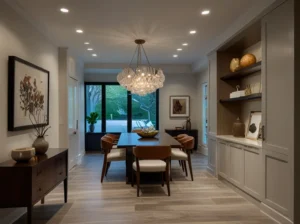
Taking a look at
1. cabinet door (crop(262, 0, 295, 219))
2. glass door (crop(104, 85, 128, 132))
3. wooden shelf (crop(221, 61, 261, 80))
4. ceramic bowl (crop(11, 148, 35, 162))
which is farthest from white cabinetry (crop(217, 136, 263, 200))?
glass door (crop(104, 85, 128, 132))

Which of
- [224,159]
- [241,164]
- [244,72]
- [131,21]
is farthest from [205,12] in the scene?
[224,159]

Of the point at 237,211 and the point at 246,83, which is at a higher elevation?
the point at 246,83

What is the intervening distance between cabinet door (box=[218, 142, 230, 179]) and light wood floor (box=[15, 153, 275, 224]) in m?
0.21

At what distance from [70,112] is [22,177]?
10.3ft

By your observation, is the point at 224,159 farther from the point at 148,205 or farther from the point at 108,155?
the point at 108,155

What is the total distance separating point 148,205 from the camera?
3.34 m

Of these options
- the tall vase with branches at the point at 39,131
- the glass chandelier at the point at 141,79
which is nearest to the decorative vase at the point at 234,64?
the glass chandelier at the point at 141,79

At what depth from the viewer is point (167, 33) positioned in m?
4.36

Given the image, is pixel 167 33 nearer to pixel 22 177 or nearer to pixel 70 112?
pixel 70 112

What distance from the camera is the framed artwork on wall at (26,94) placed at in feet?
9.53

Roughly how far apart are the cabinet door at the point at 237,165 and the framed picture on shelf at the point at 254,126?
0.38m

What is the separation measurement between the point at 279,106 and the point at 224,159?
1.90 metres

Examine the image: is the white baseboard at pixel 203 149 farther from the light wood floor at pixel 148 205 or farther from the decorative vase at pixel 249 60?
the decorative vase at pixel 249 60

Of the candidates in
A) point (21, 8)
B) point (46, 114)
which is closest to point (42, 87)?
point (46, 114)
